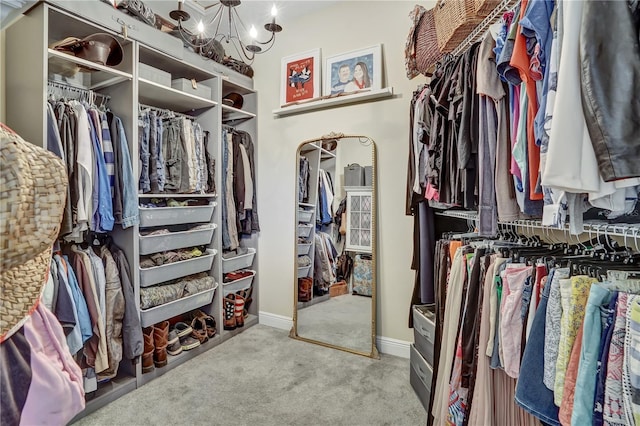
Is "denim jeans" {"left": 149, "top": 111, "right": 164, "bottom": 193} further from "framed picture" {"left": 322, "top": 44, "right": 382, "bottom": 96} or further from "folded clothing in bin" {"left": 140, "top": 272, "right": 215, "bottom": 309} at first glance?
"framed picture" {"left": 322, "top": 44, "right": 382, "bottom": 96}

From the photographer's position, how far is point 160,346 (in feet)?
7.60

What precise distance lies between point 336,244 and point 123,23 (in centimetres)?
207

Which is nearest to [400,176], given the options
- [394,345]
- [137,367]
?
[394,345]

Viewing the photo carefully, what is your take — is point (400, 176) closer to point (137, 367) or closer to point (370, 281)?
point (370, 281)

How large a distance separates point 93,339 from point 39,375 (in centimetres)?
121

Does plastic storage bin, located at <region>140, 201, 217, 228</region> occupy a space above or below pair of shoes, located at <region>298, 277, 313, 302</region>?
above

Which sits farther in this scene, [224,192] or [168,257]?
[224,192]

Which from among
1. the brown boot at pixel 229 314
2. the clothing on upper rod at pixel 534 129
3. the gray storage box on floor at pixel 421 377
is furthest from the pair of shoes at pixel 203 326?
the clothing on upper rod at pixel 534 129

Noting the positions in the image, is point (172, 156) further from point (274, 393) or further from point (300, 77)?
point (274, 393)

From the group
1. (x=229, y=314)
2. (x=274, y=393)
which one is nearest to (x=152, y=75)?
(x=229, y=314)

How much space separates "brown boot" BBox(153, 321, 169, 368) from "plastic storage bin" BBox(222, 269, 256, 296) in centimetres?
62

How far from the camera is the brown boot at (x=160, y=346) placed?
2.31 m

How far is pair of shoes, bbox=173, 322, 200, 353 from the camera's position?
2.52 meters

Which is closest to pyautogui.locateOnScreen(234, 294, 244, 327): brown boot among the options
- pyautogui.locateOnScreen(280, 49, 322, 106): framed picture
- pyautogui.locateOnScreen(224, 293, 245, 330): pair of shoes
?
pyautogui.locateOnScreen(224, 293, 245, 330): pair of shoes
